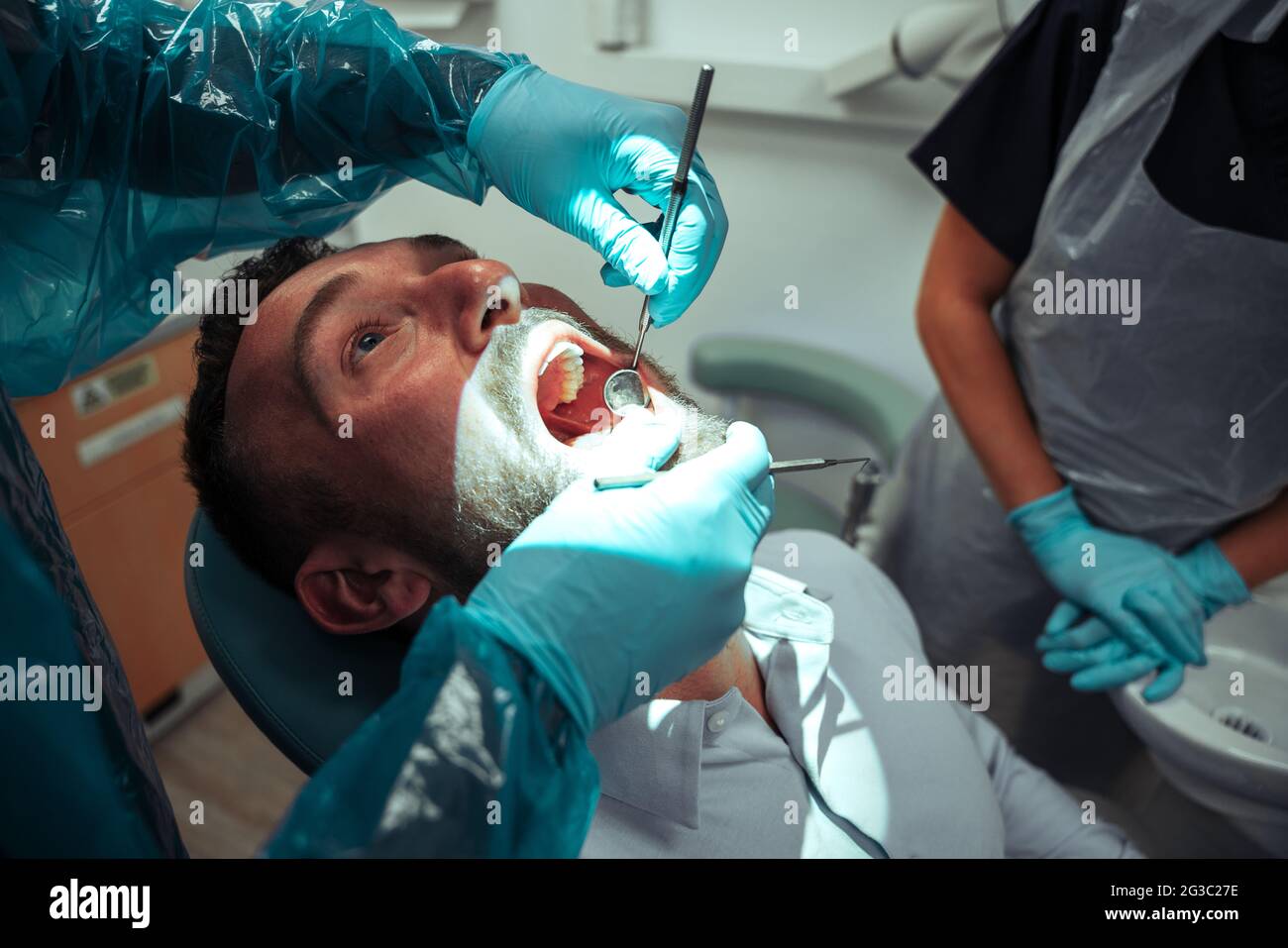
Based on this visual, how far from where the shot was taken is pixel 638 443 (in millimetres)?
986

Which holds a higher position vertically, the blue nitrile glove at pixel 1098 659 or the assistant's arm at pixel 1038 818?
the blue nitrile glove at pixel 1098 659

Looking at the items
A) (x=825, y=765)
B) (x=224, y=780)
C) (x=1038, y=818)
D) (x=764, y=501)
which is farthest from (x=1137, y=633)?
(x=224, y=780)

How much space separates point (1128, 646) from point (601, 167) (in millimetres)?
1144

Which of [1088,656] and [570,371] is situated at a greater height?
[570,371]

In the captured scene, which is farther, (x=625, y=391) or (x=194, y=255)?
(x=194, y=255)

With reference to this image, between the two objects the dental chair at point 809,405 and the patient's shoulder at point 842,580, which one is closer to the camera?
the patient's shoulder at point 842,580

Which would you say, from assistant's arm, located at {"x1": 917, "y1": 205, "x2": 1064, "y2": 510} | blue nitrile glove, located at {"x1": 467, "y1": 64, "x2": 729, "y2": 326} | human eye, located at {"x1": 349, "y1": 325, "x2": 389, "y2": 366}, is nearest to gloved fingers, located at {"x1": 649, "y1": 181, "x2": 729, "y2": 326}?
blue nitrile glove, located at {"x1": 467, "y1": 64, "x2": 729, "y2": 326}

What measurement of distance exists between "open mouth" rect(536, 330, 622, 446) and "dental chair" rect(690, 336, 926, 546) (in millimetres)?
982

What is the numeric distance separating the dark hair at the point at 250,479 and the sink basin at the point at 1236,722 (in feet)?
4.01

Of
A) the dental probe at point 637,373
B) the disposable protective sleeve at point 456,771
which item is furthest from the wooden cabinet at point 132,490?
the disposable protective sleeve at point 456,771

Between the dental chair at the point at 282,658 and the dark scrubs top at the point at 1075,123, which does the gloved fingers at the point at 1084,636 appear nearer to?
the dark scrubs top at the point at 1075,123

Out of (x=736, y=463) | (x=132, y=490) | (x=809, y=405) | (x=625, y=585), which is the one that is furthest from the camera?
(x=809, y=405)

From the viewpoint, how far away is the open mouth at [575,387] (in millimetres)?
1073

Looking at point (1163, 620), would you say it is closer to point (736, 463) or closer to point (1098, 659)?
point (1098, 659)
